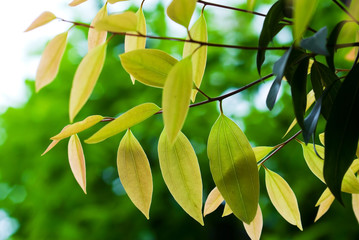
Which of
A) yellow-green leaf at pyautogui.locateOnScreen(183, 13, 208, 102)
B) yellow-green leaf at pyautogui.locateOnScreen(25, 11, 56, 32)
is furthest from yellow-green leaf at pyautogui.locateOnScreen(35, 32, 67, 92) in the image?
yellow-green leaf at pyautogui.locateOnScreen(183, 13, 208, 102)

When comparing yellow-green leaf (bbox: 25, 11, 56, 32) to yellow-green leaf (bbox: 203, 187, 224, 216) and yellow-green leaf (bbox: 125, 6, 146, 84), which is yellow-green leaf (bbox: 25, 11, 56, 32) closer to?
yellow-green leaf (bbox: 125, 6, 146, 84)

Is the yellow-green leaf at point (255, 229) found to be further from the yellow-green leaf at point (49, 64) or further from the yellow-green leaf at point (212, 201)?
the yellow-green leaf at point (49, 64)

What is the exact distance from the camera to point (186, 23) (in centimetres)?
23

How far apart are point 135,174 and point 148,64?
8 centimetres

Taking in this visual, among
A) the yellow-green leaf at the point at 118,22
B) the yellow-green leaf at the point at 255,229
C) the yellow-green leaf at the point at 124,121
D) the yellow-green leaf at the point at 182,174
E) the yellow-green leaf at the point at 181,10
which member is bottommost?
the yellow-green leaf at the point at 255,229

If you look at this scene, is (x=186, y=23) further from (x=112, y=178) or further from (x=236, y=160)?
(x=112, y=178)

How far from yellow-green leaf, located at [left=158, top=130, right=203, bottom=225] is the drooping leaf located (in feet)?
0.28

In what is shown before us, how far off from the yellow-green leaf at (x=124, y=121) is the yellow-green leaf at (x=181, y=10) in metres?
0.07

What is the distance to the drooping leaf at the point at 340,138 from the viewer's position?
228 millimetres

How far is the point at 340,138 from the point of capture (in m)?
0.23

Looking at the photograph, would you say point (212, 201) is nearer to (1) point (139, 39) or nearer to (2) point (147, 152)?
(1) point (139, 39)

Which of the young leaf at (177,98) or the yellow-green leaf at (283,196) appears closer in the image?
the young leaf at (177,98)

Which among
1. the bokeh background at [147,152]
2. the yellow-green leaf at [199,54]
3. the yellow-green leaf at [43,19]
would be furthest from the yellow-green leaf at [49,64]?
the bokeh background at [147,152]

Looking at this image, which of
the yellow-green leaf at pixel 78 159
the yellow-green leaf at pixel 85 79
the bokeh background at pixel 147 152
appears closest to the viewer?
the yellow-green leaf at pixel 85 79
